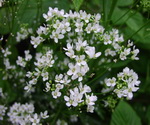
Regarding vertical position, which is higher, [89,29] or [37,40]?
[37,40]

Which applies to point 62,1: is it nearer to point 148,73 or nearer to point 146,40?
point 146,40

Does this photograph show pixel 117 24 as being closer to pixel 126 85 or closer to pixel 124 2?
pixel 124 2

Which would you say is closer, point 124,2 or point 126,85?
point 126,85

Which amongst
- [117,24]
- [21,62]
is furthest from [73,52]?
[117,24]

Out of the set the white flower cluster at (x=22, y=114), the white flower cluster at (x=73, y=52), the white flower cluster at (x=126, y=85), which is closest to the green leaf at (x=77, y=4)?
the white flower cluster at (x=73, y=52)

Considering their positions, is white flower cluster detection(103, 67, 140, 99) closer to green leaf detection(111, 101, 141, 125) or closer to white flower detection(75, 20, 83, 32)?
white flower detection(75, 20, 83, 32)

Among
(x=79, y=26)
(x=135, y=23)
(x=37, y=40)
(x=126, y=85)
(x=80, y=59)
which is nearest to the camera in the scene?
(x=80, y=59)

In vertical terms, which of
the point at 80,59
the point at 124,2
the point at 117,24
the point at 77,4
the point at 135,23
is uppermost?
the point at 124,2

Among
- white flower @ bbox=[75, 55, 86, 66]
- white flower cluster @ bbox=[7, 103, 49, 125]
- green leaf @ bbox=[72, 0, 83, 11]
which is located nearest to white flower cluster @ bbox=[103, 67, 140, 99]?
white flower @ bbox=[75, 55, 86, 66]

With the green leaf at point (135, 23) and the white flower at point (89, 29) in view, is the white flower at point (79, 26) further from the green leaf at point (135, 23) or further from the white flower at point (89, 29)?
the green leaf at point (135, 23)
